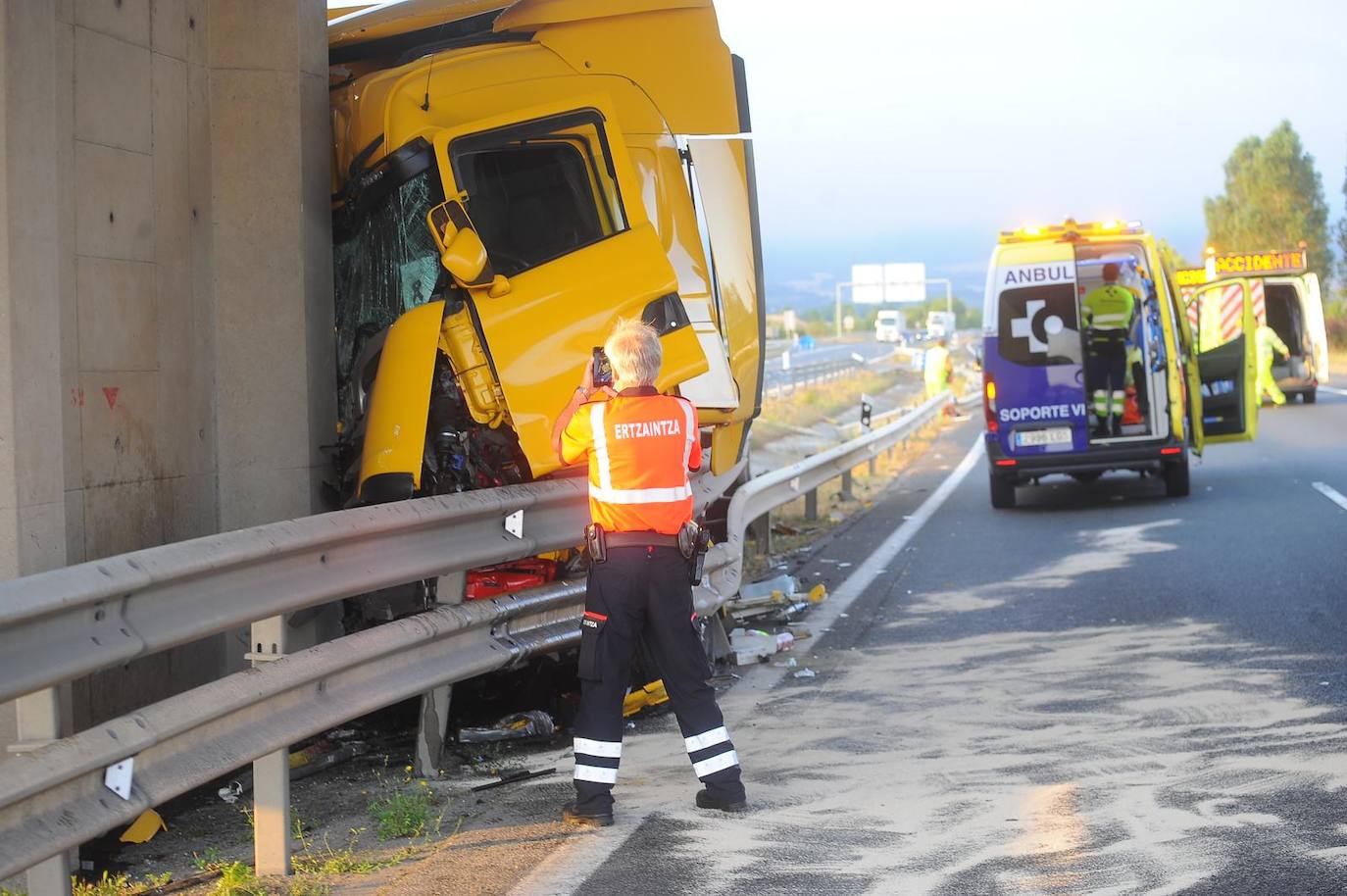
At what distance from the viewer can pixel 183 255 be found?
20.8 feet

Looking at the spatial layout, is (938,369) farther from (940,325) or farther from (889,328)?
(889,328)

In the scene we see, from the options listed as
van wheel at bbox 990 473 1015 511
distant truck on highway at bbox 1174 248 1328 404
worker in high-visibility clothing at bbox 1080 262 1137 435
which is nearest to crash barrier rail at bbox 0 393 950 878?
van wheel at bbox 990 473 1015 511

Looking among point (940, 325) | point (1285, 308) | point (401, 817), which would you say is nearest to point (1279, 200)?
point (940, 325)

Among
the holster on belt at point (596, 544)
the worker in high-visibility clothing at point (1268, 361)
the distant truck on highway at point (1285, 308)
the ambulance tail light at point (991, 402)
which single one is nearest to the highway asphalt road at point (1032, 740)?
the holster on belt at point (596, 544)

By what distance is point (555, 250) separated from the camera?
7289mm

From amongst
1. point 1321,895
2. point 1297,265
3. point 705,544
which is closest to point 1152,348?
point 705,544

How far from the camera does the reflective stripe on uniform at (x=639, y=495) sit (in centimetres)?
545

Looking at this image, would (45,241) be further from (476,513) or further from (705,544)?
(705,544)

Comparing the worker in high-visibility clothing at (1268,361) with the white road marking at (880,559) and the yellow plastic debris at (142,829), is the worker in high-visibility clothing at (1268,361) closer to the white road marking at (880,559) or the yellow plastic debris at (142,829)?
the white road marking at (880,559)

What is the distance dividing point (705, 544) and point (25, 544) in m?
2.16

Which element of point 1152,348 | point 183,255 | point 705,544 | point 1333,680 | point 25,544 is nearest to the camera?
point 25,544

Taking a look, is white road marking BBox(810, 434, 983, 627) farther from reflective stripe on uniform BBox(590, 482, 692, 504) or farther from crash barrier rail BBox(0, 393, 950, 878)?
reflective stripe on uniform BBox(590, 482, 692, 504)

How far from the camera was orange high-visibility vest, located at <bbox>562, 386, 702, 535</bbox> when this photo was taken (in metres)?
5.46

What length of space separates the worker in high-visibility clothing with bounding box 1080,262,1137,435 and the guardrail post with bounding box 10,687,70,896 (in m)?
13.4
